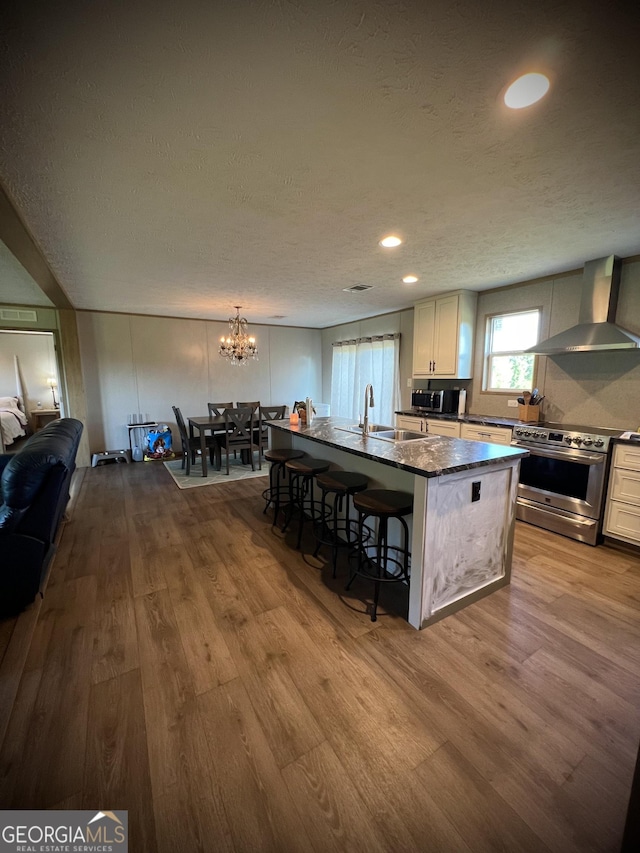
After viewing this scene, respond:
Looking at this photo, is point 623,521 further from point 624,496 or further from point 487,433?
point 487,433

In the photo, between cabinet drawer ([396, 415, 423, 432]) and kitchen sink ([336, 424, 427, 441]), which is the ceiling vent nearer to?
kitchen sink ([336, 424, 427, 441])

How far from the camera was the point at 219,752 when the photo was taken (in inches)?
51.2

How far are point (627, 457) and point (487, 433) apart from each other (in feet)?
3.84

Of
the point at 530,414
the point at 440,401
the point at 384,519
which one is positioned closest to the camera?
the point at 384,519

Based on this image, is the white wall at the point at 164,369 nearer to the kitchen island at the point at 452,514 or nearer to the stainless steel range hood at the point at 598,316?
the kitchen island at the point at 452,514

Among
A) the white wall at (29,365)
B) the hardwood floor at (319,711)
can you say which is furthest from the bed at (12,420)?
the hardwood floor at (319,711)

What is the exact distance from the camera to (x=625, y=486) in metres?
2.72

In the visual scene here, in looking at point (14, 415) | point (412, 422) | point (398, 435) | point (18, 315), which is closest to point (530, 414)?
point (412, 422)

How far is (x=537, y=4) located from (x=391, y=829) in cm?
254

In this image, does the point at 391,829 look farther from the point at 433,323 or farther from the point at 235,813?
the point at 433,323

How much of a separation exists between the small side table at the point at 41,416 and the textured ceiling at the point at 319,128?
22.8 feet

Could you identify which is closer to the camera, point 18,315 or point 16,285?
point 16,285

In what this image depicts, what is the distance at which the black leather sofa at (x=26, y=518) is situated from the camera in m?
1.97

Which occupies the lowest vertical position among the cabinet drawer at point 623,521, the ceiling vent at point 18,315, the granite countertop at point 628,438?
the cabinet drawer at point 623,521
